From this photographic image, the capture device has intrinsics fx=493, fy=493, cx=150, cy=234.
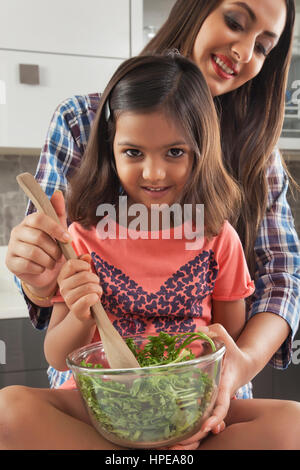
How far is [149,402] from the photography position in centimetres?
52

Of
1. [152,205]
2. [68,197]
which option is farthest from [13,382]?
[152,205]

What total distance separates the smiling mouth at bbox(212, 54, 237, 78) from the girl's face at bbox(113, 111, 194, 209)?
246mm

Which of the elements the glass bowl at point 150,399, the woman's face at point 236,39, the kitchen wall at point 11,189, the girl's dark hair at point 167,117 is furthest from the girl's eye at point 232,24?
the kitchen wall at point 11,189

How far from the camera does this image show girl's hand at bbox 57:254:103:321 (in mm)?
622

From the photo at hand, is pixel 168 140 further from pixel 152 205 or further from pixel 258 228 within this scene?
pixel 258 228

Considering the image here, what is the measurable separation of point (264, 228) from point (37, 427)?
691 mm

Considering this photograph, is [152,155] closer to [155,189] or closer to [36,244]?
[155,189]

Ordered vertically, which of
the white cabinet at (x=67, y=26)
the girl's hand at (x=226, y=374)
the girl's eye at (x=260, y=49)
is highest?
the white cabinet at (x=67, y=26)

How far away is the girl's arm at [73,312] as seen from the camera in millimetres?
624

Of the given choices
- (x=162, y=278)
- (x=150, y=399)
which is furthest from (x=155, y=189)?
(x=150, y=399)

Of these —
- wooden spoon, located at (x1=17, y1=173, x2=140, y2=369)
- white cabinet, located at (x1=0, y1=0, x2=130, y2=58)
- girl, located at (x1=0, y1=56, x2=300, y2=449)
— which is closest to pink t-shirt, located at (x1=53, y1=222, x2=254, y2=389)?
girl, located at (x1=0, y1=56, x2=300, y2=449)

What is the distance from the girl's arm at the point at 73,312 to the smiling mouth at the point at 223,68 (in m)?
0.52

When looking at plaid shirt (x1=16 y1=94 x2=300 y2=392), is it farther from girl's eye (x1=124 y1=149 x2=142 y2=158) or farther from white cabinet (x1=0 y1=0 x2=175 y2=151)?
white cabinet (x1=0 y1=0 x2=175 y2=151)

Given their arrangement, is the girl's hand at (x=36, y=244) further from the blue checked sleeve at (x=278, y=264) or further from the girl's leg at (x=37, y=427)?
the blue checked sleeve at (x=278, y=264)
